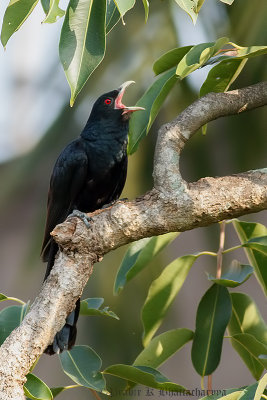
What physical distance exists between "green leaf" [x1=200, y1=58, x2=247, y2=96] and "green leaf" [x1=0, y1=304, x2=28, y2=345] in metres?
1.06

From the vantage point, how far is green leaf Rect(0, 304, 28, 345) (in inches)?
93.1

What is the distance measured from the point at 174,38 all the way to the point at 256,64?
1.13m

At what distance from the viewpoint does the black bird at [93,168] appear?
3229 mm

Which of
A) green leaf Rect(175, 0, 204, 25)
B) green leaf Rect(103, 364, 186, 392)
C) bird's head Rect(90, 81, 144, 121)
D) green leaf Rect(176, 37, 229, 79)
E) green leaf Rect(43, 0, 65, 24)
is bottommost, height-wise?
green leaf Rect(103, 364, 186, 392)

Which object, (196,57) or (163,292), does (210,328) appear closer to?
(163,292)

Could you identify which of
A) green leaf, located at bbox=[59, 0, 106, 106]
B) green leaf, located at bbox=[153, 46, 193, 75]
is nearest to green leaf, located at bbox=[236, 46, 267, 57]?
green leaf, located at bbox=[153, 46, 193, 75]

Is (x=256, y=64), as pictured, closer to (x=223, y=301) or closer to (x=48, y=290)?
(x=223, y=301)

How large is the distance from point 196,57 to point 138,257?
86cm

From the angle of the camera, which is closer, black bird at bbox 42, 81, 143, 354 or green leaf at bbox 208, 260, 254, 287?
green leaf at bbox 208, 260, 254, 287

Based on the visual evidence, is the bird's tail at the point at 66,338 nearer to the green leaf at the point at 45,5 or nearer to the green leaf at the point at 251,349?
the green leaf at the point at 251,349

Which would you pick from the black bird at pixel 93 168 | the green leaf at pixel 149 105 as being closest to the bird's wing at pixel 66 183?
the black bird at pixel 93 168

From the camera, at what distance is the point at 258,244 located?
7.97 ft

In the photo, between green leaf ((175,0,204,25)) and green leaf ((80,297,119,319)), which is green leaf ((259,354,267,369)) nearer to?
green leaf ((80,297,119,319))

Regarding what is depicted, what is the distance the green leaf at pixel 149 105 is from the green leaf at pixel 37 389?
93 cm
